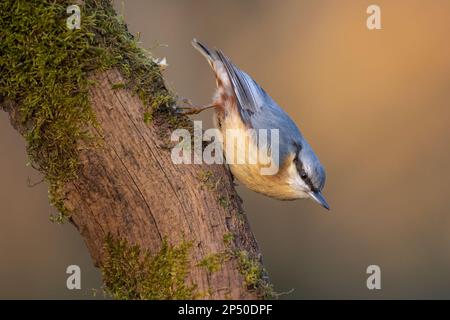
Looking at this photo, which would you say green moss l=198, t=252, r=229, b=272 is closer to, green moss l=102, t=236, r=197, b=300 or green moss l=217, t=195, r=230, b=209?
green moss l=102, t=236, r=197, b=300

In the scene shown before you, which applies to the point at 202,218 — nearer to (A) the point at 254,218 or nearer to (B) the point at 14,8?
(B) the point at 14,8

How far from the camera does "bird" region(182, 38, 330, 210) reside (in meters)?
2.99

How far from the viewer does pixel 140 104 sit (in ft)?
7.81

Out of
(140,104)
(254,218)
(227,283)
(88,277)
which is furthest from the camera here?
(254,218)

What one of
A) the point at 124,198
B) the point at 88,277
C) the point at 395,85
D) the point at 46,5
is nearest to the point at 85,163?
the point at 124,198

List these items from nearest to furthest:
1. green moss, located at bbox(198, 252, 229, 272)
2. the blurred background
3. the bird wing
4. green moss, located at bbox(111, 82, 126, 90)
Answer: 1. green moss, located at bbox(198, 252, 229, 272)
2. green moss, located at bbox(111, 82, 126, 90)
3. the bird wing
4. the blurred background

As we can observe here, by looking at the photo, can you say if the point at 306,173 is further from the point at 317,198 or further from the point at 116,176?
the point at 116,176

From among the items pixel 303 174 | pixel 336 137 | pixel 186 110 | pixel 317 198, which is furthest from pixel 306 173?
pixel 336 137

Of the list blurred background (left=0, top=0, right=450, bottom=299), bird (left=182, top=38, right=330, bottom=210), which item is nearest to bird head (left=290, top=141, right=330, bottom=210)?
Result: bird (left=182, top=38, right=330, bottom=210)

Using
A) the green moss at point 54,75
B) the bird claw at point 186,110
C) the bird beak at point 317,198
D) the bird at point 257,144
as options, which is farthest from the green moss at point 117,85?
the bird beak at point 317,198

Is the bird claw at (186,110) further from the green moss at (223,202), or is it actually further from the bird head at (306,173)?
the bird head at (306,173)

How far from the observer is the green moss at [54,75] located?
2.27 metres

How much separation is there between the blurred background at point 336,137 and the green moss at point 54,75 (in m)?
2.68

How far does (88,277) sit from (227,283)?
9.36ft
